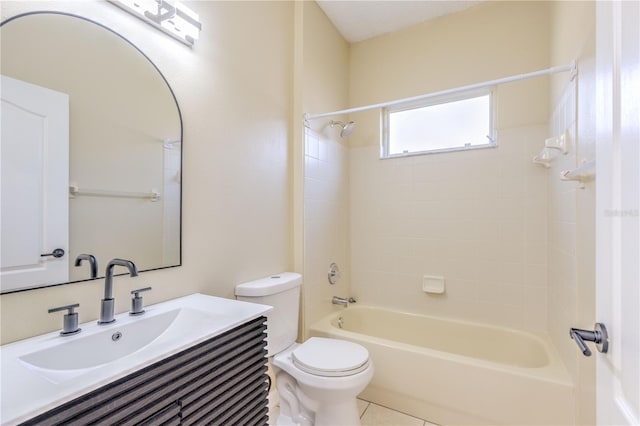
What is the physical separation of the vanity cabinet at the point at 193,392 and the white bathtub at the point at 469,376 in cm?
97

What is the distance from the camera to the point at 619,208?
1.88 feet

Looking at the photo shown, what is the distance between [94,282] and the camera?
101 centimetres

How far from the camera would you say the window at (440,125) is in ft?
7.46

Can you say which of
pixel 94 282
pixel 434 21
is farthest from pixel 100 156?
pixel 434 21

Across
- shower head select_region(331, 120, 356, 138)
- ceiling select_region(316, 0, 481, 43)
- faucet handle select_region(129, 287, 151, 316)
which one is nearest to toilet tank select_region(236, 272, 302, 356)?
faucet handle select_region(129, 287, 151, 316)

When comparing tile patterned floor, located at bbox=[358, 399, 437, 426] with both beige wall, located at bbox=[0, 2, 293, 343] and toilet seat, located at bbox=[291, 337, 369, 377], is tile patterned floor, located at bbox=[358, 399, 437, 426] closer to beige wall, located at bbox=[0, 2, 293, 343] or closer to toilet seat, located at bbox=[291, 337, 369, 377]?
toilet seat, located at bbox=[291, 337, 369, 377]

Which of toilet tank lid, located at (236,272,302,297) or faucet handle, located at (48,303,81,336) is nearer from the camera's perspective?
faucet handle, located at (48,303,81,336)

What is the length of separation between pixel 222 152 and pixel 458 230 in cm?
184

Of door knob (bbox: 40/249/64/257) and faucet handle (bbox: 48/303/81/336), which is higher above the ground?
door knob (bbox: 40/249/64/257)

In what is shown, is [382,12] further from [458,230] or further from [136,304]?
[136,304]

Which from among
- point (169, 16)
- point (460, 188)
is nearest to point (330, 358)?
point (460, 188)

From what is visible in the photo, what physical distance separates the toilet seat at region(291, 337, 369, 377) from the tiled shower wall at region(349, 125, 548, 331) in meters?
1.03

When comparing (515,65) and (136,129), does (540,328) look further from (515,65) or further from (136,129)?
(136,129)

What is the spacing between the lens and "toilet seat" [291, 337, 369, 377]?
4.67 feet
